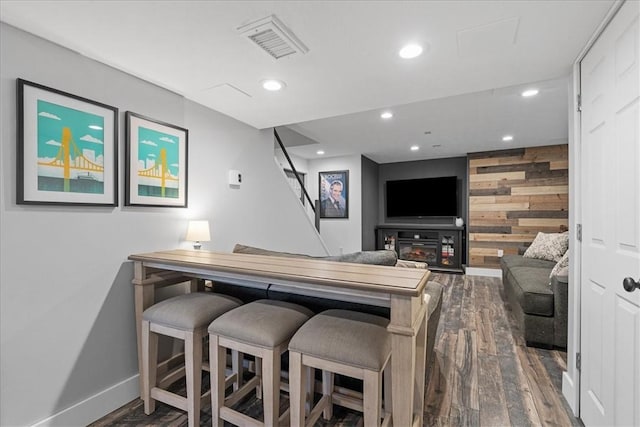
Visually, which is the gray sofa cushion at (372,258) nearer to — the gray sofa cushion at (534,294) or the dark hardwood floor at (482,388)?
the dark hardwood floor at (482,388)

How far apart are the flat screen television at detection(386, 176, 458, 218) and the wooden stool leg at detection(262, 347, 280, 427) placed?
563 cm

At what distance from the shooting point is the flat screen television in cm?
614

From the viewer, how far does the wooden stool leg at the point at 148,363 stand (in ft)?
5.73

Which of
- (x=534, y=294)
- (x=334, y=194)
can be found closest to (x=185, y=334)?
(x=534, y=294)

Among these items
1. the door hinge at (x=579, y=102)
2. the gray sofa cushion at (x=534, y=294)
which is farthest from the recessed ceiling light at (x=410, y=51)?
the gray sofa cushion at (x=534, y=294)

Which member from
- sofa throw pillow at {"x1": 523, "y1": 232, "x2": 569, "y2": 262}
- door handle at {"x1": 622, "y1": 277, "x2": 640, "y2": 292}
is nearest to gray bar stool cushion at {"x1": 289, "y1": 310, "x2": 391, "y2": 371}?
door handle at {"x1": 622, "y1": 277, "x2": 640, "y2": 292}

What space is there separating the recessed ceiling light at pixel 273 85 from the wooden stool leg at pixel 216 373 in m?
1.68

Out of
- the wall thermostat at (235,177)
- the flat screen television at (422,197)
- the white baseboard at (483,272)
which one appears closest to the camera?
the wall thermostat at (235,177)

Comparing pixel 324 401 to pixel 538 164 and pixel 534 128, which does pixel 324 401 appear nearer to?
pixel 534 128

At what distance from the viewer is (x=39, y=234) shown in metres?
1.55

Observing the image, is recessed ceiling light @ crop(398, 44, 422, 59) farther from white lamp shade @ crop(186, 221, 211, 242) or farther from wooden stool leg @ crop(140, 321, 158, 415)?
Answer: wooden stool leg @ crop(140, 321, 158, 415)

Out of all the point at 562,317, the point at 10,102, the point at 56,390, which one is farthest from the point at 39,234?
the point at 562,317

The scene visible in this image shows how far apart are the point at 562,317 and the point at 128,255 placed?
138 inches

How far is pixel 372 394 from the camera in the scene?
120 centimetres
